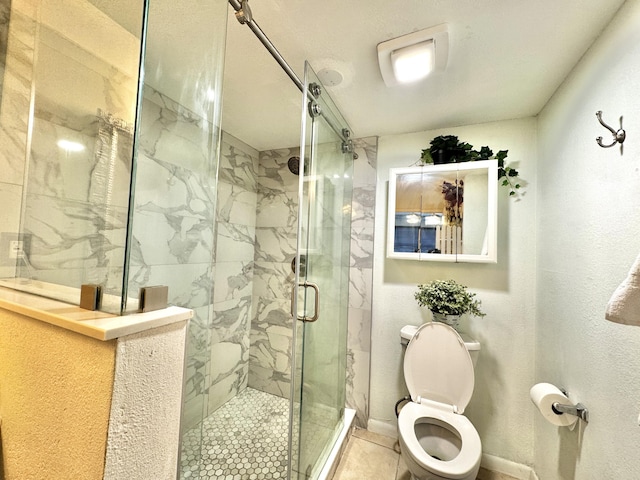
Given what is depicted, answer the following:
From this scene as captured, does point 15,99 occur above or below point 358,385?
above

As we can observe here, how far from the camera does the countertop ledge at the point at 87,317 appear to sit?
0.46 m

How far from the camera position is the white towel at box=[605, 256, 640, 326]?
0.55 m

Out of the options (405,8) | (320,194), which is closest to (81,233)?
(320,194)

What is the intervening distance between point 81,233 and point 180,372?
473 millimetres

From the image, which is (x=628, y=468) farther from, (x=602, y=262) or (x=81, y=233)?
(x=81, y=233)

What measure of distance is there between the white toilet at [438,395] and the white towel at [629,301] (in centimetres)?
105

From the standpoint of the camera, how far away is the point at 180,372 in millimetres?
595

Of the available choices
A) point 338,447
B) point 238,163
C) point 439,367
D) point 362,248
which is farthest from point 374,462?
point 238,163

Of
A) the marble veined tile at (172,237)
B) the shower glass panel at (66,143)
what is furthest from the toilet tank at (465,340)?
the shower glass panel at (66,143)

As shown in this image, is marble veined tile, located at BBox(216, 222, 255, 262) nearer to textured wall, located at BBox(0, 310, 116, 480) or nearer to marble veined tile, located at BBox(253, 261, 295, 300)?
marble veined tile, located at BBox(253, 261, 295, 300)

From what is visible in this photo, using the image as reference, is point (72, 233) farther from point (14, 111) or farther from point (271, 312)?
point (271, 312)

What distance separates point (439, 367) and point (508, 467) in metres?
0.75

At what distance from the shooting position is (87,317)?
0.50 metres

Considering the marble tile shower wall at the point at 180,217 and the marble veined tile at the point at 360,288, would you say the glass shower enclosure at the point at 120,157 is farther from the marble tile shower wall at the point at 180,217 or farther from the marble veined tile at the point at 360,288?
the marble veined tile at the point at 360,288
